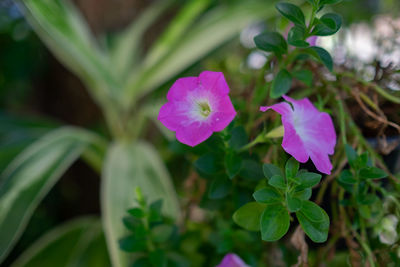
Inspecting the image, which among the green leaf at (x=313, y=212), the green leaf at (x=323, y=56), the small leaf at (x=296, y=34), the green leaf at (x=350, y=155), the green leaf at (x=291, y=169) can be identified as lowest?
the green leaf at (x=350, y=155)

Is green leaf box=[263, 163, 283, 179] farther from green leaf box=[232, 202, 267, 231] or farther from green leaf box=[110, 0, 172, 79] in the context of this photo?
green leaf box=[110, 0, 172, 79]

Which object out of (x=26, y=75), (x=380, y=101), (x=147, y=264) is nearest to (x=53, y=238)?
(x=147, y=264)

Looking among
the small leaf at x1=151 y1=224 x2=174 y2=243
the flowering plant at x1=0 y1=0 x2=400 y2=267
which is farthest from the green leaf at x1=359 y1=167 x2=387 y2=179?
the small leaf at x1=151 y1=224 x2=174 y2=243

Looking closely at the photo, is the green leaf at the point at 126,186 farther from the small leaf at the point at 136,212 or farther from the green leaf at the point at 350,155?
the green leaf at the point at 350,155

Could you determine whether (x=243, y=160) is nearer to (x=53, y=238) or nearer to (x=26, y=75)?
(x=53, y=238)

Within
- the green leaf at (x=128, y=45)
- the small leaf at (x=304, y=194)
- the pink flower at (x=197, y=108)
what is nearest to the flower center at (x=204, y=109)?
the pink flower at (x=197, y=108)

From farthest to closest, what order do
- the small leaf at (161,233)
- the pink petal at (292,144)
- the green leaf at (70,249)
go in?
the green leaf at (70,249) < the small leaf at (161,233) < the pink petal at (292,144)

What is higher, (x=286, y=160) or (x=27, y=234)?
(x=286, y=160)

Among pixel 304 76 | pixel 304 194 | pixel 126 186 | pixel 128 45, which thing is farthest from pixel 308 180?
pixel 128 45
